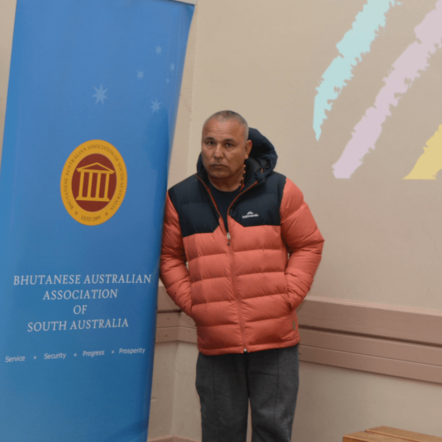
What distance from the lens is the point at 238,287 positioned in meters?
2.10

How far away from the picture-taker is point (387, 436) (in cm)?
229

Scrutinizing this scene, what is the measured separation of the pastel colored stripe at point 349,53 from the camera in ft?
8.77

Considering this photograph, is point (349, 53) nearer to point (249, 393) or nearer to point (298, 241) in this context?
point (298, 241)

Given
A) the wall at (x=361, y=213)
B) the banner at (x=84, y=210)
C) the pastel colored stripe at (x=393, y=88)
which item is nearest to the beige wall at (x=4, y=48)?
the banner at (x=84, y=210)

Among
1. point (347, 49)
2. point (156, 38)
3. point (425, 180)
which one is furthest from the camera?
point (347, 49)

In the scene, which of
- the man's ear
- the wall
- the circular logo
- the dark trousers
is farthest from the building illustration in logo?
the wall

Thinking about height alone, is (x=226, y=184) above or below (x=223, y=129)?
below

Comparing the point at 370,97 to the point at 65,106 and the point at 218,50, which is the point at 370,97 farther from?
the point at 65,106

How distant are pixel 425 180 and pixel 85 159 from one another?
60.7 inches

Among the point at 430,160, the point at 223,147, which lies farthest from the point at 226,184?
the point at 430,160

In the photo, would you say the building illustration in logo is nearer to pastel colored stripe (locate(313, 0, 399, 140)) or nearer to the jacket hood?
the jacket hood

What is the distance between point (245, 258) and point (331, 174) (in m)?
0.91

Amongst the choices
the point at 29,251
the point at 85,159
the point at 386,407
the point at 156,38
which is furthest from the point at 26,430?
the point at 386,407

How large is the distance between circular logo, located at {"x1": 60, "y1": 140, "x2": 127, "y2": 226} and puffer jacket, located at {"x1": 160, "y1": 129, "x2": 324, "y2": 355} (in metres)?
0.36
